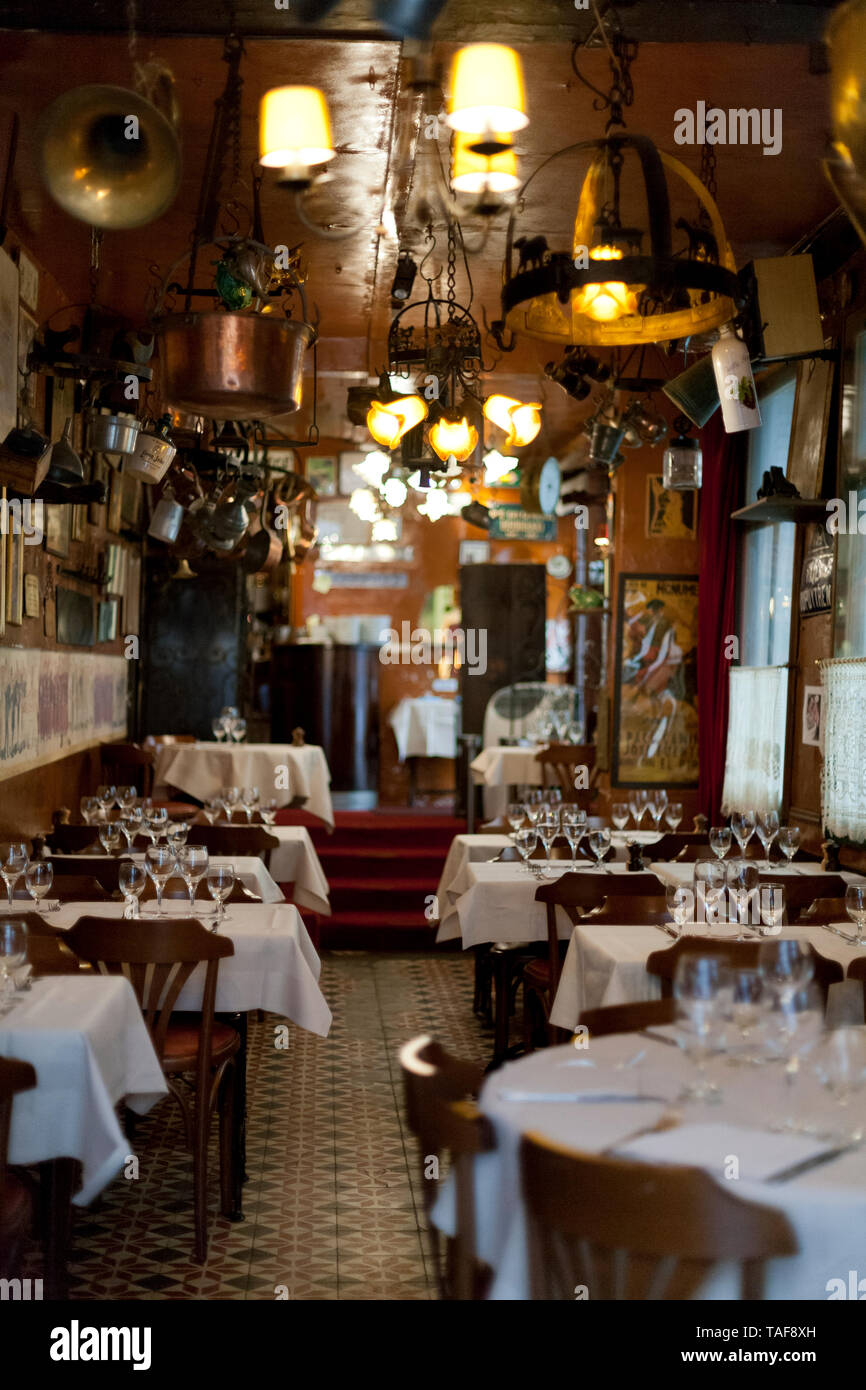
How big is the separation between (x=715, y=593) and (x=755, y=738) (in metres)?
1.22

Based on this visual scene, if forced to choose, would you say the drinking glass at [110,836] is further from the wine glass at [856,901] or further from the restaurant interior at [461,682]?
the wine glass at [856,901]

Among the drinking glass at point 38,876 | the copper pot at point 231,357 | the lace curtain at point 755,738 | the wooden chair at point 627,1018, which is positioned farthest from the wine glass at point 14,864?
the lace curtain at point 755,738

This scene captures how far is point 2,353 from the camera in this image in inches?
233

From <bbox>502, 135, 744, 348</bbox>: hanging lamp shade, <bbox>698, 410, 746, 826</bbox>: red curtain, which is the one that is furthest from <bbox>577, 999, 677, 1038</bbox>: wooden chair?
<bbox>698, 410, 746, 826</bbox>: red curtain

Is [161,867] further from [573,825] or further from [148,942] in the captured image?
[573,825]

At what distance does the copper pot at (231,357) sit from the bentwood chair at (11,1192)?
1812mm

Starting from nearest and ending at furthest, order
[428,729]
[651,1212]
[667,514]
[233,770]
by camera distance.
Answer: [651,1212] → [667,514] → [233,770] → [428,729]

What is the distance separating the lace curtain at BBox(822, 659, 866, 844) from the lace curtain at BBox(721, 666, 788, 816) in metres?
0.89

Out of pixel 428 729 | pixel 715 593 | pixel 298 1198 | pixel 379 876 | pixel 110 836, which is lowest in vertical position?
pixel 298 1198

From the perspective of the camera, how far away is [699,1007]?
2385 millimetres

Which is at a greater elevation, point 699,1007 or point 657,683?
point 657,683

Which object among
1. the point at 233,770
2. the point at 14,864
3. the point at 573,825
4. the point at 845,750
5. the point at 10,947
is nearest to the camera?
the point at 10,947

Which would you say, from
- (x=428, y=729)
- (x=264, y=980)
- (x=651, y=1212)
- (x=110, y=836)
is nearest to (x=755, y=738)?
(x=110, y=836)
